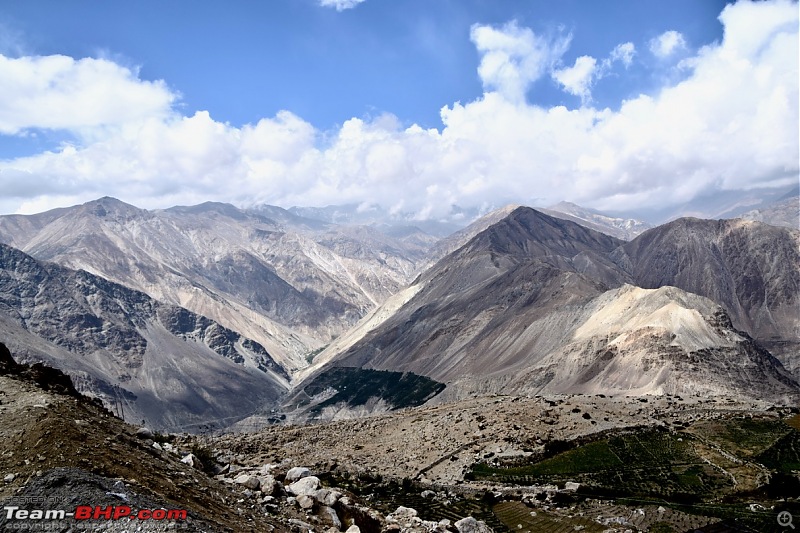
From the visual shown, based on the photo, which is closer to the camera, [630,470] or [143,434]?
[143,434]

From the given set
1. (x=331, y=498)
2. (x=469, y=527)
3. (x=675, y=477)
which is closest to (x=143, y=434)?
(x=331, y=498)

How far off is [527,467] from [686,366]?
309 feet

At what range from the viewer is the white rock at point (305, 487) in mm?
20750

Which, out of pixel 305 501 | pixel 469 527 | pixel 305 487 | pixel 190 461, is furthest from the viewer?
pixel 469 527

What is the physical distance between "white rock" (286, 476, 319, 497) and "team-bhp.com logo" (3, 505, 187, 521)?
805 centimetres

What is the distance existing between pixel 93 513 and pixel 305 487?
978cm

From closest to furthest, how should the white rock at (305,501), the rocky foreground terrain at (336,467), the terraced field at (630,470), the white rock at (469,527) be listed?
the rocky foreground terrain at (336,467) → the white rock at (305,501) → the white rock at (469,527) → the terraced field at (630,470)

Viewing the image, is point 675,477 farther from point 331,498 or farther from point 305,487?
point 305,487

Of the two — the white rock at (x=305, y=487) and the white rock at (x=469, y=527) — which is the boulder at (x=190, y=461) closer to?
the white rock at (x=305, y=487)

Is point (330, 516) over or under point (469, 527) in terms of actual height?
over

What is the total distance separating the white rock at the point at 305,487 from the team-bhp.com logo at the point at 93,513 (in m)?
8.05

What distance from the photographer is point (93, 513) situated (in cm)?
1240

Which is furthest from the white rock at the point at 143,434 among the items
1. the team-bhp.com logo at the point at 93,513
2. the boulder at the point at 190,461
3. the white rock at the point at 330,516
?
the team-bhp.com logo at the point at 93,513

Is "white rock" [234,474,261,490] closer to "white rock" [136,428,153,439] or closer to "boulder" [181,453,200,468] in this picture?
"boulder" [181,453,200,468]
